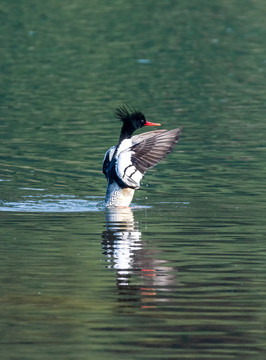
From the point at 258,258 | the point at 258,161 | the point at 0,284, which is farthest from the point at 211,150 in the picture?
the point at 0,284

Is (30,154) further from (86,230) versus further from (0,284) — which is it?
(0,284)

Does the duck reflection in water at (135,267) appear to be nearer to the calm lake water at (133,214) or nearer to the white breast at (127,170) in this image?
the calm lake water at (133,214)

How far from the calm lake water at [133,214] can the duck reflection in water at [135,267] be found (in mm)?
22

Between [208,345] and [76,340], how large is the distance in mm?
1077

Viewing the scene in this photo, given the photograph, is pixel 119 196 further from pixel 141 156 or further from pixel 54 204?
pixel 54 204

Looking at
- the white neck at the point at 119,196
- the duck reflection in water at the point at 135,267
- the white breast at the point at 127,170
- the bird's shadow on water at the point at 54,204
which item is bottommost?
the bird's shadow on water at the point at 54,204

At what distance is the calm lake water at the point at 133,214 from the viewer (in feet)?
29.6

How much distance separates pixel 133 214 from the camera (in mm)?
15328

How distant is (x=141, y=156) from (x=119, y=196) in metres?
0.70

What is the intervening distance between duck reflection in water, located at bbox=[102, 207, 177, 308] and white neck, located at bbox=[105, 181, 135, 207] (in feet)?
4.83

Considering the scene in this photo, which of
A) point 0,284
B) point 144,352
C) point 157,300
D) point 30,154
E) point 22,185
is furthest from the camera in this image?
point 30,154

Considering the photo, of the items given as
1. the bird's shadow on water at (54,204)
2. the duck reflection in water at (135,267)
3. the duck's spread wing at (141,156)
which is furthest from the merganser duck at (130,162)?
the duck reflection in water at (135,267)

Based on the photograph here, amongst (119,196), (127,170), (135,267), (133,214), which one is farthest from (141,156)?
(135,267)

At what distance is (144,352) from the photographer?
832 centimetres
